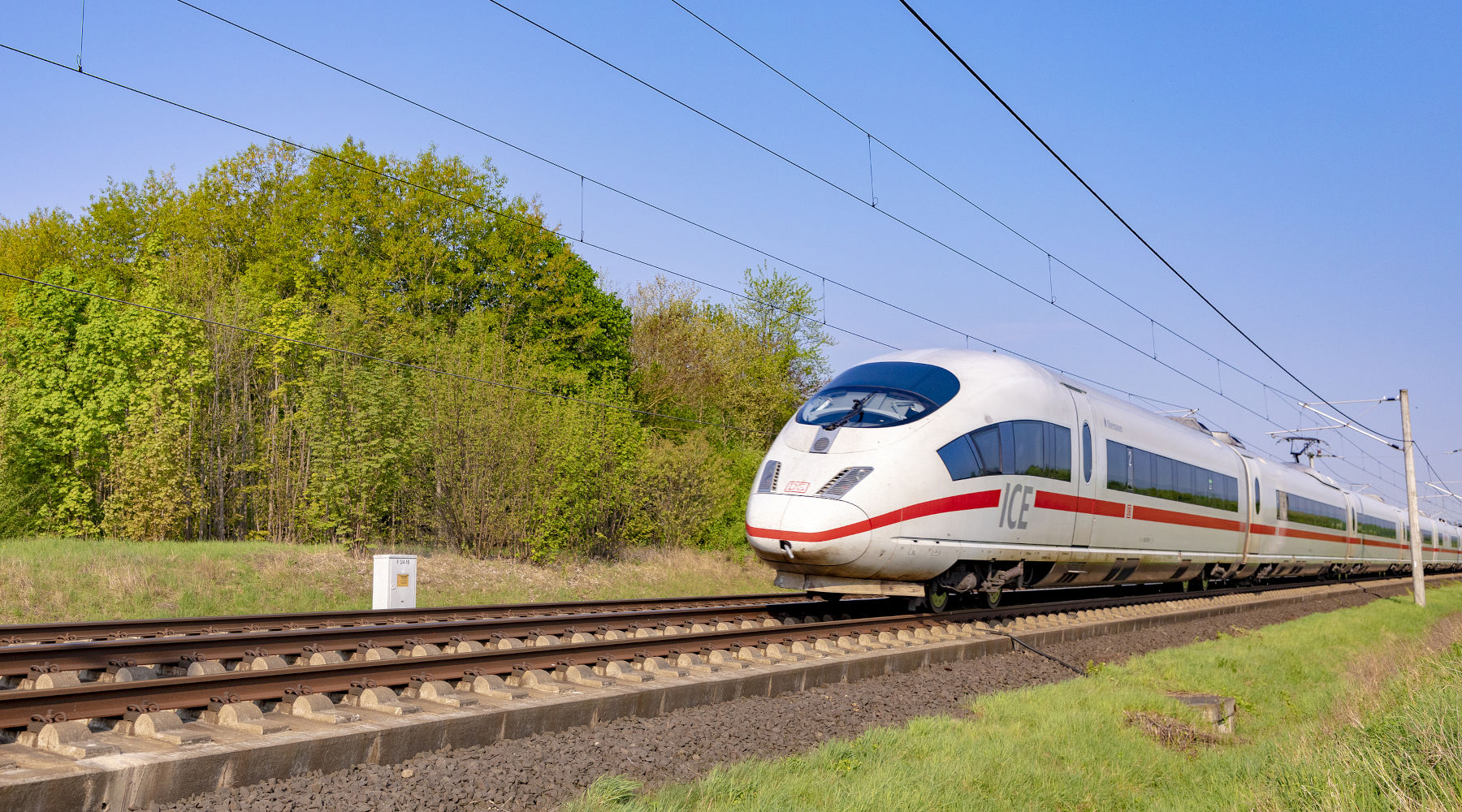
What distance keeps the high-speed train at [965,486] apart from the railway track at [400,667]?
845 mm

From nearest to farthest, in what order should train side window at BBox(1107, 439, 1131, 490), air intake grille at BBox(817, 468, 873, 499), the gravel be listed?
1. the gravel
2. air intake grille at BBox(817, 468, 873, 499)
3. train side window at BBox(1107, 439, 1131, 490)

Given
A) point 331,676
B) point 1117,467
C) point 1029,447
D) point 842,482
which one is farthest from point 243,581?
point 1117,467

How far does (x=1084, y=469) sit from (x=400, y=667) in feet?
35.7

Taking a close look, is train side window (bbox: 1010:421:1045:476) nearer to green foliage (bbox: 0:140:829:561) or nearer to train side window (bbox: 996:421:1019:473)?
train side window (bbox: 996:421:1019:473)

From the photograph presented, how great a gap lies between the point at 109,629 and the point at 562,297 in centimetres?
2909

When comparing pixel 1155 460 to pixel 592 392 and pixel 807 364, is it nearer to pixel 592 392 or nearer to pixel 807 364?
pixel 592 392

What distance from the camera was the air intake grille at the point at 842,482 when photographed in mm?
11078

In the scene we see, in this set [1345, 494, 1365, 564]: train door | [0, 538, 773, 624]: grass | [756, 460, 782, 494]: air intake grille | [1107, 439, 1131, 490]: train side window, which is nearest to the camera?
[756, 460, 782, 494]: air intake grille

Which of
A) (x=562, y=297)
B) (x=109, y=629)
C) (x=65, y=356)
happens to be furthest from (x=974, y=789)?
Result: (x=562, y=297)

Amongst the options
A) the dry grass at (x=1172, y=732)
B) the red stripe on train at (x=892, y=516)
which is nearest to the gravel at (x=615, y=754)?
the dry grass at (x=1172, y=732)

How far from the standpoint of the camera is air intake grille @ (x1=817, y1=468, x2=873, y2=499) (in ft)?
36.3

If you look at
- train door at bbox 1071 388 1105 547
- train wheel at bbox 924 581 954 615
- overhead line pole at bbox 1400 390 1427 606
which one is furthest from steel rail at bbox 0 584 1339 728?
overhead line pole at bbox 1400 390 1427 606

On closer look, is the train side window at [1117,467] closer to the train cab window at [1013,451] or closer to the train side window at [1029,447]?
the train cab window at [1013,451]

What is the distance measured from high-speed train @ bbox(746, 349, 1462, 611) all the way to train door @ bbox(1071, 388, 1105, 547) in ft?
0.10
